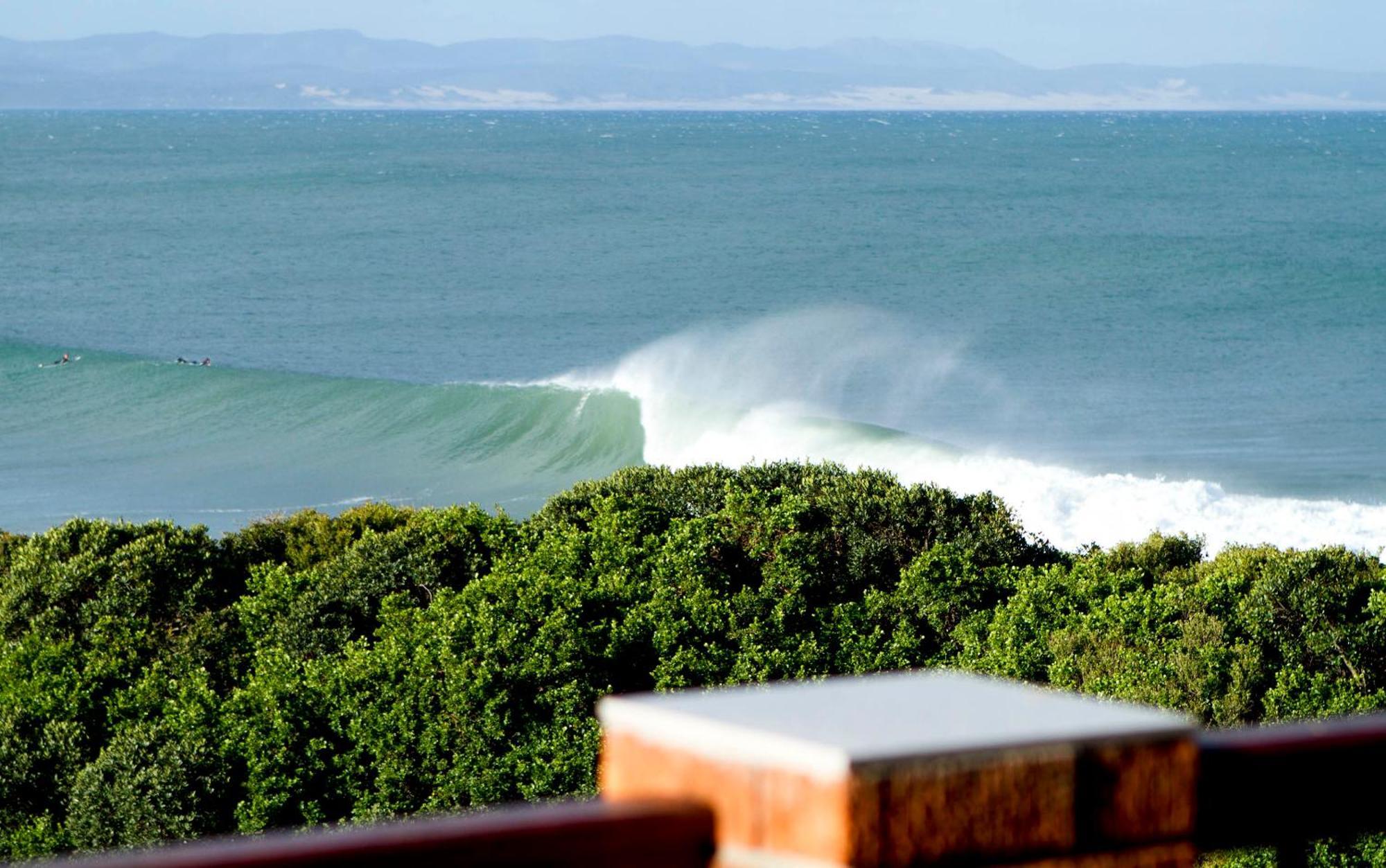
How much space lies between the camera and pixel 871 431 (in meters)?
43.6

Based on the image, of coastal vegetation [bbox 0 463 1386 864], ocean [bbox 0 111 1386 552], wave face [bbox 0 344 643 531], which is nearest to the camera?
coastal vegetation [bbox 0 463 1386 864]

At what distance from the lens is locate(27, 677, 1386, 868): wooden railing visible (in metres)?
1.29

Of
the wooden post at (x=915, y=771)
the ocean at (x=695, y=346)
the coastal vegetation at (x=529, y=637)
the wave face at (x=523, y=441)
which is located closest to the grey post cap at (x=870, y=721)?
the wooden post at (x=915, y=771)

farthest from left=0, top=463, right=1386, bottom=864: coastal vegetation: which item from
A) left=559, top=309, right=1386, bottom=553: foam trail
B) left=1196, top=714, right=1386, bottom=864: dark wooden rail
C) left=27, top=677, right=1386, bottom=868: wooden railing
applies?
left=559, top=309, right=1386, bottom=553: foam trail

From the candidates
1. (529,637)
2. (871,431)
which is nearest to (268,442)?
(871,431)

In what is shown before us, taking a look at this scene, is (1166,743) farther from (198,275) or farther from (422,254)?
(422,254)

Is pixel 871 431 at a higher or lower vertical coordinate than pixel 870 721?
lower

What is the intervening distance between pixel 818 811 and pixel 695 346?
198 ft

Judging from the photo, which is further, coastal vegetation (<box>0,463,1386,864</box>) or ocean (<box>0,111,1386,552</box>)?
ocean (<box>0,111,1386,552</box>)

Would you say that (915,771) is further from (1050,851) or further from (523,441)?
(523,441)

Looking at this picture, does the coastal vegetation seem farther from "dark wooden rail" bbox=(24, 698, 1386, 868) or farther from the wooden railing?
the wooden railing

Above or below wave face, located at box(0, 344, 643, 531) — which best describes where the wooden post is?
above

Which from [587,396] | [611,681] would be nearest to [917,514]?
[611,681]

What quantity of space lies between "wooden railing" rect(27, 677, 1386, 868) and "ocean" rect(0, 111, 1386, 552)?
2727 centimetres
